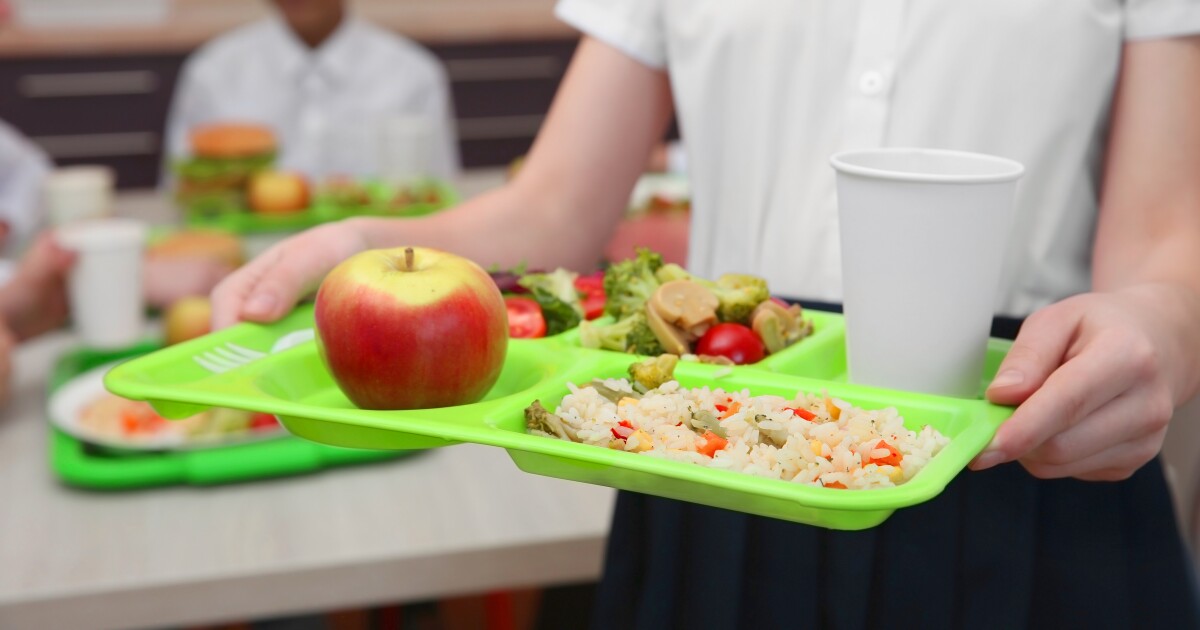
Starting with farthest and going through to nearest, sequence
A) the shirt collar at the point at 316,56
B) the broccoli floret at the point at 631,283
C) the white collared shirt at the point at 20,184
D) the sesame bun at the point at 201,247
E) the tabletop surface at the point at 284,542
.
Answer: the shirt collar at the point at 316,56
the white collared shirt at the point at 20,184
the sesame bun at the point at 201,247
the tabletop surface at the point at 284,542
the broccoli floret at the point at 631,283

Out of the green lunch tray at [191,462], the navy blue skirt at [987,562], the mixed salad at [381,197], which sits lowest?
the green lunch tray at [191,462]

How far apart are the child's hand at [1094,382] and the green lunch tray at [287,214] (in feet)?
7.32

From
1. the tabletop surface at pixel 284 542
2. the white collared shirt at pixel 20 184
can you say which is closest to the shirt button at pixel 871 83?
the tabletop surface at pixel 284 542

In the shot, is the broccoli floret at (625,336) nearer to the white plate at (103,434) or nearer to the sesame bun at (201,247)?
the white plate at (103,434)

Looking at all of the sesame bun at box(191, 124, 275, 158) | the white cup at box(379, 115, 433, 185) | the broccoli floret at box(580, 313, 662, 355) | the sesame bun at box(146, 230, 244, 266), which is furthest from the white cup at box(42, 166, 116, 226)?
the broccoli floret at box(580, 313, 662, 355)

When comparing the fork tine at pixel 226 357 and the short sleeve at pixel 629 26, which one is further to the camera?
the short sleeve at pixel 629 26

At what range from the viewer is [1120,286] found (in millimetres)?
994

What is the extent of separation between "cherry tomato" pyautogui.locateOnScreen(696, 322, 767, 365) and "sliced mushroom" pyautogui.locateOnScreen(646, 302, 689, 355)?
0.02 m

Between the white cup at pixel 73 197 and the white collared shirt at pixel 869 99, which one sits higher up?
the white collared shirt at pixel 869 99

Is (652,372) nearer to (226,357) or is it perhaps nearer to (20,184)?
(226,357)

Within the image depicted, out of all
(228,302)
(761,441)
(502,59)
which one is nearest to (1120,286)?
(761,441)

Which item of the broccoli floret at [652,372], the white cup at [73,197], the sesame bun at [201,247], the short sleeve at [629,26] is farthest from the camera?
the white cup at [73,197]

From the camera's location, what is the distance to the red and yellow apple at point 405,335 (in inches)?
35.3

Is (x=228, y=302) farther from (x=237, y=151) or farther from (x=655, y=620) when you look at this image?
(x=237, y=151)
